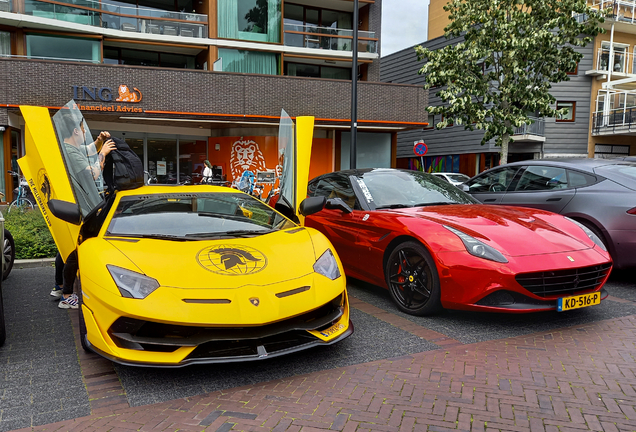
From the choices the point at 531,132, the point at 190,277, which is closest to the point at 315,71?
the point at 531,132

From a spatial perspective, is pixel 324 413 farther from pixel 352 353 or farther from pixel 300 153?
pixel 300 153

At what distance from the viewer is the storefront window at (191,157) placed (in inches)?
835

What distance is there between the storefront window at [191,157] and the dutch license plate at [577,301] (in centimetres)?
1864

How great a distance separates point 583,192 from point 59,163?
232 inches

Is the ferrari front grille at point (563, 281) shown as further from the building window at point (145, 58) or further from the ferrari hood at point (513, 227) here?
the building window at point (145, 58)

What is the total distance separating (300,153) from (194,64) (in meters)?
19.2

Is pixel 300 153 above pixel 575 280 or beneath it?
above

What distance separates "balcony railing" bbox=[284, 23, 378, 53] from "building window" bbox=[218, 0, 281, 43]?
68cm

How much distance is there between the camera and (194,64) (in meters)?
22.6

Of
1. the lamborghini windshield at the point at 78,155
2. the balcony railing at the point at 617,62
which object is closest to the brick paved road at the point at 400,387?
the lamborghini windshield at the point at 78,155

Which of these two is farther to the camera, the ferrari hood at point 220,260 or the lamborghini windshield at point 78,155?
the lamborghini windshield at point 78,155

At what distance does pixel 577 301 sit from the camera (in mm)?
4113

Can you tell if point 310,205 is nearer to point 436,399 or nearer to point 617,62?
point 436,399

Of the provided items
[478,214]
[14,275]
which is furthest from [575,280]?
[14,275]
